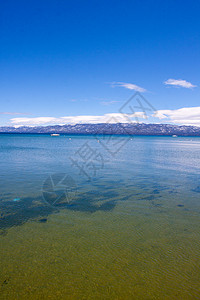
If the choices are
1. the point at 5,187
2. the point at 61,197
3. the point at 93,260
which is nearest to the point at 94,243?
the point at 93,260

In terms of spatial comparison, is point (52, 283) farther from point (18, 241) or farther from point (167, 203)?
point (167, 203)

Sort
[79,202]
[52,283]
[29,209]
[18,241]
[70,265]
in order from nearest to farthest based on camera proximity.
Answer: [52,283] < [70,265] < [18,241] < [29,209] < [79,202]

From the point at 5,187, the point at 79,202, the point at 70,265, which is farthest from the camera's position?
the point at 5,187

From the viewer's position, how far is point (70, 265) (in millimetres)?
8094

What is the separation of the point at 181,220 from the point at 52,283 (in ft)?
28.3

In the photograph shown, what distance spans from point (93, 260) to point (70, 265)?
984mm

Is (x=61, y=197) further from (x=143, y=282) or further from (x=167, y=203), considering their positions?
(x=143, y=282)

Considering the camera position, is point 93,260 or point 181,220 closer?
point 93,260

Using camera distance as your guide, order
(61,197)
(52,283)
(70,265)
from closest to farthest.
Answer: (52,283) < (70,265) < (61,197)

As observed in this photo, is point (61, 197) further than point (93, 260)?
Yes

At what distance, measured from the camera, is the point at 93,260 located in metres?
8.47

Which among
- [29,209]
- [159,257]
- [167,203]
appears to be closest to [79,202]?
[29,209]

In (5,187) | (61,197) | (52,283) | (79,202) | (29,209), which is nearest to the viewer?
(52,283)

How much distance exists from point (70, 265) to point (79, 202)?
7.26m
